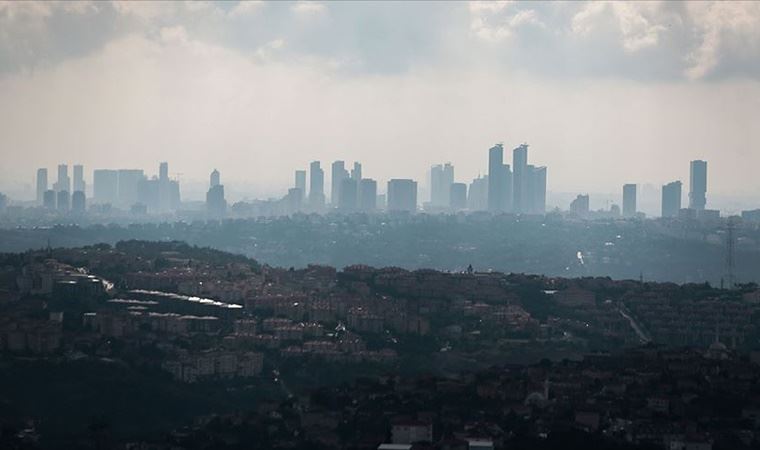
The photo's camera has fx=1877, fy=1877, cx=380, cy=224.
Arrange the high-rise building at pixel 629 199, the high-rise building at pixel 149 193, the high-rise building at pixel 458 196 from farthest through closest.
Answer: the high-rise building at pixel 149 193 < the high-rise building at pixel 458 196 < the high-rise building at pixel 629 199

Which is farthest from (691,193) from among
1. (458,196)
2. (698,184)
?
(458,196)

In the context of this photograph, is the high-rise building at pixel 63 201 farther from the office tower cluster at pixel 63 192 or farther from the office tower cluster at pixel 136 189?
the office tower cluster at pixel 136 189

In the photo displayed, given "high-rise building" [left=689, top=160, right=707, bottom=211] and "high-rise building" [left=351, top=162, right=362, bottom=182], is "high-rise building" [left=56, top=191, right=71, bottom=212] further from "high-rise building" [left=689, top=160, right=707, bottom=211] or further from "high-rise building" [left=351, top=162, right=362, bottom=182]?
"high-rise building" [left=689, top=160, right=707, bottom=211]

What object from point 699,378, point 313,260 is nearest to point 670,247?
point 313,260

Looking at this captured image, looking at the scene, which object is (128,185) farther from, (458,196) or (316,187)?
(458,196)

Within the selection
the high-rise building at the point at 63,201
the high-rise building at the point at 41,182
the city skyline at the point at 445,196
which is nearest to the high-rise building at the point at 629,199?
the city skyline at the point at 445,196

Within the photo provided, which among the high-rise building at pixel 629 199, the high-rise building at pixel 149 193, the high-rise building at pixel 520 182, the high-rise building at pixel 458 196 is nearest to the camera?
the high-rise building at pixel 520 182

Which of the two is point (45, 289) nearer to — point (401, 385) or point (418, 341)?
point (418, 341)
